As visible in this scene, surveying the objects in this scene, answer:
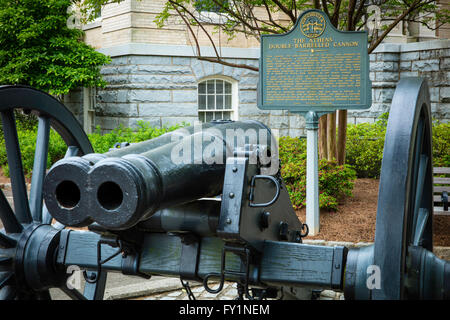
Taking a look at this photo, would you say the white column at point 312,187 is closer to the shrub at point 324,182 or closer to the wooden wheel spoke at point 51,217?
the shrub at point 324,182

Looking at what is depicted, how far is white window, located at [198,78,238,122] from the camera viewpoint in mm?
13672

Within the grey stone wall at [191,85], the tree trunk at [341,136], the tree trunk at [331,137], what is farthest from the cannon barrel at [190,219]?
the grey stone wall at [191,85]

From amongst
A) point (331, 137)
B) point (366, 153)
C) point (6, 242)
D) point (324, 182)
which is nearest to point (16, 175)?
point (6, 242)

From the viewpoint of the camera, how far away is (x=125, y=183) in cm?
190

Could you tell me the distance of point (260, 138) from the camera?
2.95 metres

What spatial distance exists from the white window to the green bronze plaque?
710 centimetres

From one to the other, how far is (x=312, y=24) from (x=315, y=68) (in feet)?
1.76

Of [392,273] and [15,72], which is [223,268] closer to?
[392,273]

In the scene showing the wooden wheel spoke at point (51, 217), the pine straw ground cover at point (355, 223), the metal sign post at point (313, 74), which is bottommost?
the pine straw ground cover at point (355, 223)

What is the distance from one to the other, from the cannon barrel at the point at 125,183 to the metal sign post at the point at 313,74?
3.84 m

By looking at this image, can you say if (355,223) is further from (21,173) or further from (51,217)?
(21,173)

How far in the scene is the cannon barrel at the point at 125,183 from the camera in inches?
75.6

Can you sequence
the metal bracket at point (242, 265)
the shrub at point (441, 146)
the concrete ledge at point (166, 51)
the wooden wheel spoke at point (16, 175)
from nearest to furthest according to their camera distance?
the metal bracket at point (242, 265) < the wooden wheel spoke at point (16, 175) < the shrub at point (441, 146) < the concrete ledge at point (166, 51)

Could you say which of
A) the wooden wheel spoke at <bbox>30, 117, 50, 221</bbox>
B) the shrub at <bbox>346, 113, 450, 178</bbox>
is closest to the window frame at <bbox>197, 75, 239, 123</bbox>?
the shrub at <bbox>346, 113, 450, 178</bbox>
